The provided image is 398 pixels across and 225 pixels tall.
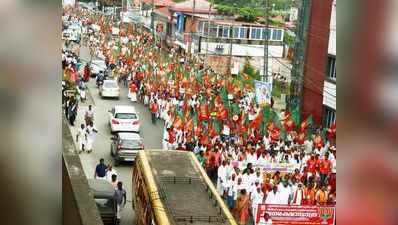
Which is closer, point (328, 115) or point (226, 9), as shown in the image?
point (328, 115)

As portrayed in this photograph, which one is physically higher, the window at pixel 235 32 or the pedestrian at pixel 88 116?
the window at pixel 235 32

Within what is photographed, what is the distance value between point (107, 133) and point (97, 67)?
5.58 feet

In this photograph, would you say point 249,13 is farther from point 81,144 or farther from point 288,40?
point 81,144

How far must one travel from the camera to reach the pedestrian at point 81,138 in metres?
7.15

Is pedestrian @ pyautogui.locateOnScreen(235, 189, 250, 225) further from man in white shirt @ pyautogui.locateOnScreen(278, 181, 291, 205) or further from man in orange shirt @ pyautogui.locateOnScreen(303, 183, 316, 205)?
man in orange shirt @ pyautogui.locateOnScreen(303, 183, 316, 205)

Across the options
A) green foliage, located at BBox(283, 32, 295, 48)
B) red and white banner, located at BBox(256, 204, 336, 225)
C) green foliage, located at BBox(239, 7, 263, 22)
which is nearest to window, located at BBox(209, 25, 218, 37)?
green foliage, located at BBox(239, 7, 263, 22)

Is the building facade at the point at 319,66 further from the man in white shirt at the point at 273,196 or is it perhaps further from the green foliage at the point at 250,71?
the man in white shirt at the point at 273,196

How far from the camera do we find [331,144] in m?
6.54

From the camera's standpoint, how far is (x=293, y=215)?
5129 millimetres

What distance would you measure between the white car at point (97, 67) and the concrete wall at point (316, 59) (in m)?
3.08

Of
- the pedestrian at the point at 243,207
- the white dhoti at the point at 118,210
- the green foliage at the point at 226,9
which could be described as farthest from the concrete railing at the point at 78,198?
the green foliage at the point at 226,9

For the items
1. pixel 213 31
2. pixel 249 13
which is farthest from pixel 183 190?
pixel 249 13
